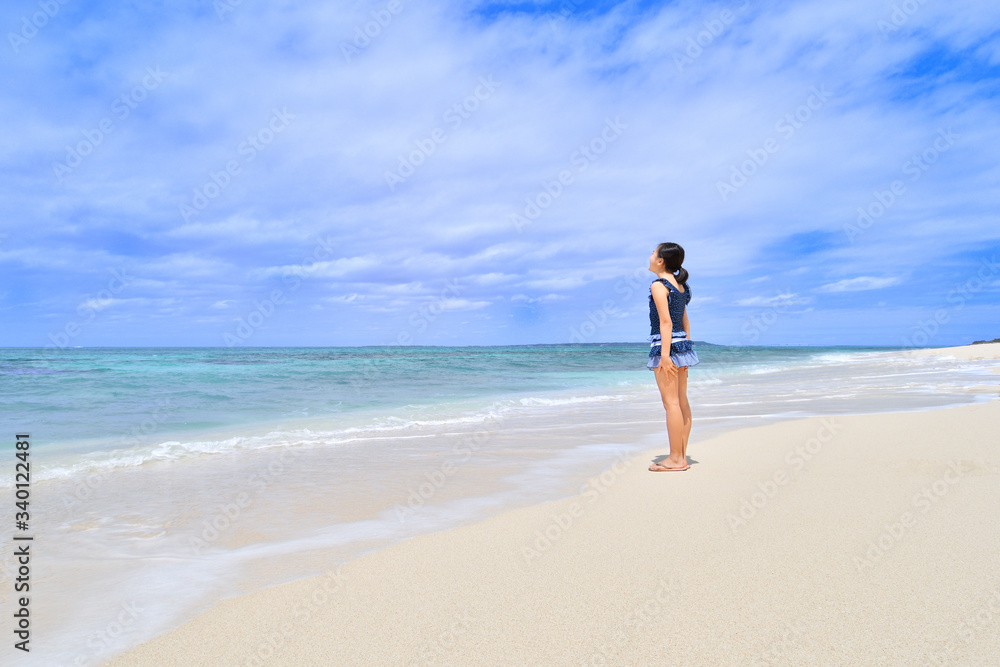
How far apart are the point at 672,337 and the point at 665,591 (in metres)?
2.95

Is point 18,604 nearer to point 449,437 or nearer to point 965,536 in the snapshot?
point 965,536

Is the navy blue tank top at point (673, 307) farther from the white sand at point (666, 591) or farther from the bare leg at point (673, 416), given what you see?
the white sand at point (666, 591)

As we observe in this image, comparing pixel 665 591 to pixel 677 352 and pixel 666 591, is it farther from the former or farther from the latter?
pixel 677 352

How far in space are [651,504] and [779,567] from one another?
3.96 feet

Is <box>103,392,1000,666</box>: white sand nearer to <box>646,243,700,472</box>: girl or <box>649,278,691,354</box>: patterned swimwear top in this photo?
<box>646,243,700,472</box>: girl

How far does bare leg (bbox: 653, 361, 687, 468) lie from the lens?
4.89 metres

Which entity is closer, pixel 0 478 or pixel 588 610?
pixel 588 610

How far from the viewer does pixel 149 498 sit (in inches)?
191

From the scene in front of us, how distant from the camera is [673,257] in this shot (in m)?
5.01

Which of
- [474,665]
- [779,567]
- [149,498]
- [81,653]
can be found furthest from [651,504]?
[149,498]

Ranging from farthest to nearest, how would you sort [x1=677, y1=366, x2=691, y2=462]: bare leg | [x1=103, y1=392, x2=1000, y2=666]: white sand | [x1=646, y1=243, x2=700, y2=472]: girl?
[x1=677, y1=366, x2=691, y2=462]: bare leg → [x1=646, y1=243, x2=700, y2=472]: girl → [x1=103, y1=392, x2=1000, y2=666]: white sand

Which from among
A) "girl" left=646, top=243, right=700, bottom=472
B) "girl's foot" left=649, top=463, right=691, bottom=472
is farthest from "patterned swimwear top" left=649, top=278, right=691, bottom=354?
"girl's foot" left=649, top=463, right=691, bottom=472

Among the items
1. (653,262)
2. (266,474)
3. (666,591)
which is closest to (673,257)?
(653,262)

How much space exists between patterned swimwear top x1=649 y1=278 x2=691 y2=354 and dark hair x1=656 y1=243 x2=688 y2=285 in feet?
0.39
